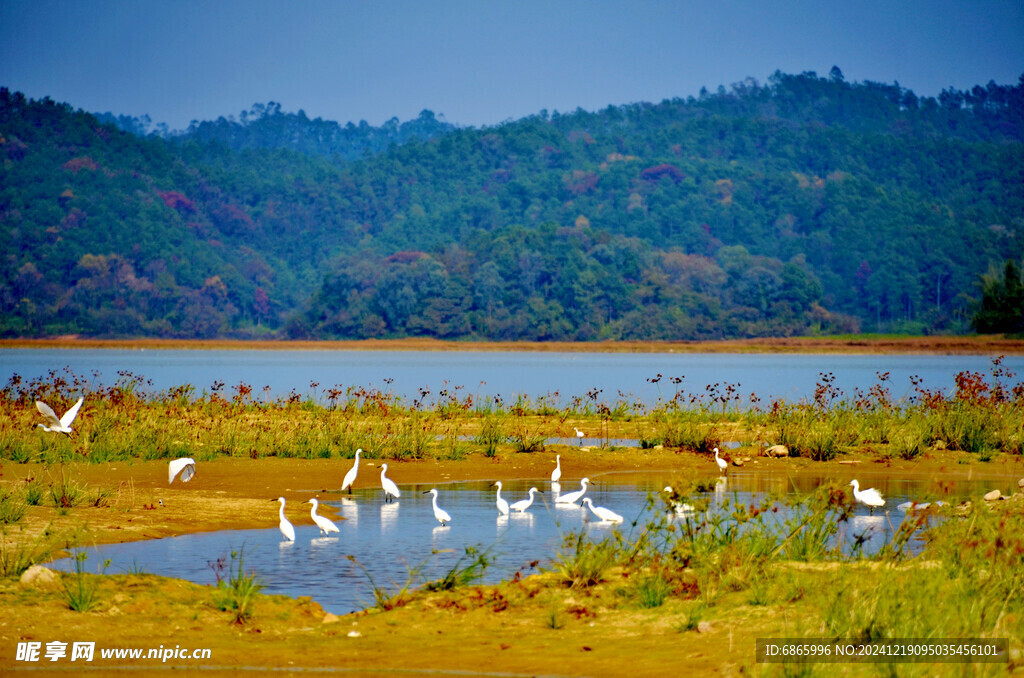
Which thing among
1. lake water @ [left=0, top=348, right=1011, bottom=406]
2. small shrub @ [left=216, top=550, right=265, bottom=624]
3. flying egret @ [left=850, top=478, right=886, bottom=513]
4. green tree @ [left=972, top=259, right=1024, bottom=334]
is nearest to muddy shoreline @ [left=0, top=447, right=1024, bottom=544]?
flying egret @ [left=850, top=478, right=886, bottom=513]

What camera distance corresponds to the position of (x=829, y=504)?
32.6 ft

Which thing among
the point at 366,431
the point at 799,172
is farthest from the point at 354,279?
the point at 366,431

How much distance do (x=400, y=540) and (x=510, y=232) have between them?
10558 centimetres

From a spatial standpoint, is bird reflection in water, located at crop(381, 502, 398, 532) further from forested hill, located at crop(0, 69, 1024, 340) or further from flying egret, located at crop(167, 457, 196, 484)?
forested hill, located at crop(0, 69, 1024, 340)

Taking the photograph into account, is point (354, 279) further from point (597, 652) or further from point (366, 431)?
point (597, 652)

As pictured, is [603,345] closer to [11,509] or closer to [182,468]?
[182,468]

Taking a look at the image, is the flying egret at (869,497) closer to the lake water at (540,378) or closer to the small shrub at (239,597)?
the small shrub at (239,597)

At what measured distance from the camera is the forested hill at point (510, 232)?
10775 cm

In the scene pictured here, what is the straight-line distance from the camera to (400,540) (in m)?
12.4

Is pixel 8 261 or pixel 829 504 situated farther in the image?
pixel 8 261

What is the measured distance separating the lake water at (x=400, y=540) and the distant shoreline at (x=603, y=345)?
78476 mm

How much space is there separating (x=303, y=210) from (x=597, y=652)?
140227mm

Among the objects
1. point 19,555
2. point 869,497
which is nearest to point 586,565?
point 19,555

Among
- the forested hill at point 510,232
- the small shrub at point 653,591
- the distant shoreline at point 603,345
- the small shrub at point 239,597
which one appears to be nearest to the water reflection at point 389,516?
the small shrub at point 239,597
